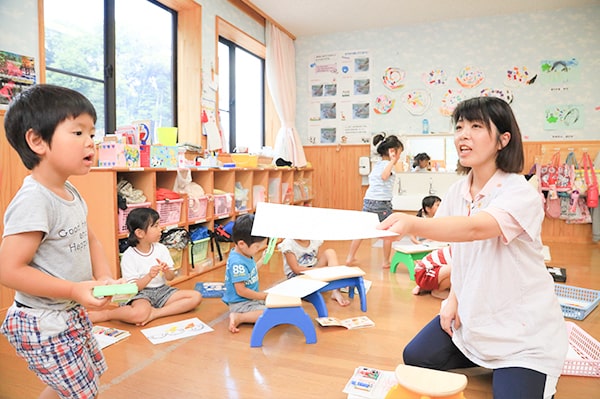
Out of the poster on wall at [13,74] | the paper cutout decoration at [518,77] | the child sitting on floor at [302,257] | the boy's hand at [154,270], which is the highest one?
the paper cutout decoration at [518,77]

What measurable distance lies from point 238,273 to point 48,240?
133 centimetres

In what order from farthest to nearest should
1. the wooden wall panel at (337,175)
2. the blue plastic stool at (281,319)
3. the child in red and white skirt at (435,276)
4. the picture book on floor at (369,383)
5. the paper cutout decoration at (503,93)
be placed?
the wooden wall panel at (337,175) → the paper cutout decoration at (503,93) → the child in red and white skirt at (435,276) → the blue plastic stool at (281,319) → the picture book on floor at (369,383)

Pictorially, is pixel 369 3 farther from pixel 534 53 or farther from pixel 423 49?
pixel 534 53

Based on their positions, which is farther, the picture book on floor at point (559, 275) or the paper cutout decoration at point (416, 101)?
the paper cutout decoration at point (416, 101)

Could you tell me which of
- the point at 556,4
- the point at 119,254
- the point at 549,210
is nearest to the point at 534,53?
the point at 556,4

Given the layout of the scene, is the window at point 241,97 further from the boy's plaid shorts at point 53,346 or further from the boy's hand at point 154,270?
the boy's plaid shorts at point 53,346

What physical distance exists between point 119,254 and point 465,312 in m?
2.17

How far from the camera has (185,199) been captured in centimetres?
332

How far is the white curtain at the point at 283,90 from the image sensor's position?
5793 mm

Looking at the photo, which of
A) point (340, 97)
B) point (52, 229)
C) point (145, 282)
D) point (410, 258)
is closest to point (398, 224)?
point (52, 229)

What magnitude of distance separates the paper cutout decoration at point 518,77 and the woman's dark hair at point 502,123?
463 centimetres

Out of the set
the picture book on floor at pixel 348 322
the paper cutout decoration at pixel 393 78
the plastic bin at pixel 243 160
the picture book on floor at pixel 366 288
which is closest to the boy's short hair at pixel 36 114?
the picture book on floor at pixel 348 322

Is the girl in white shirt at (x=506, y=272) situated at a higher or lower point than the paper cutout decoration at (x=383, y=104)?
A: lower

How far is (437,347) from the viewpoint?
5.49ft
